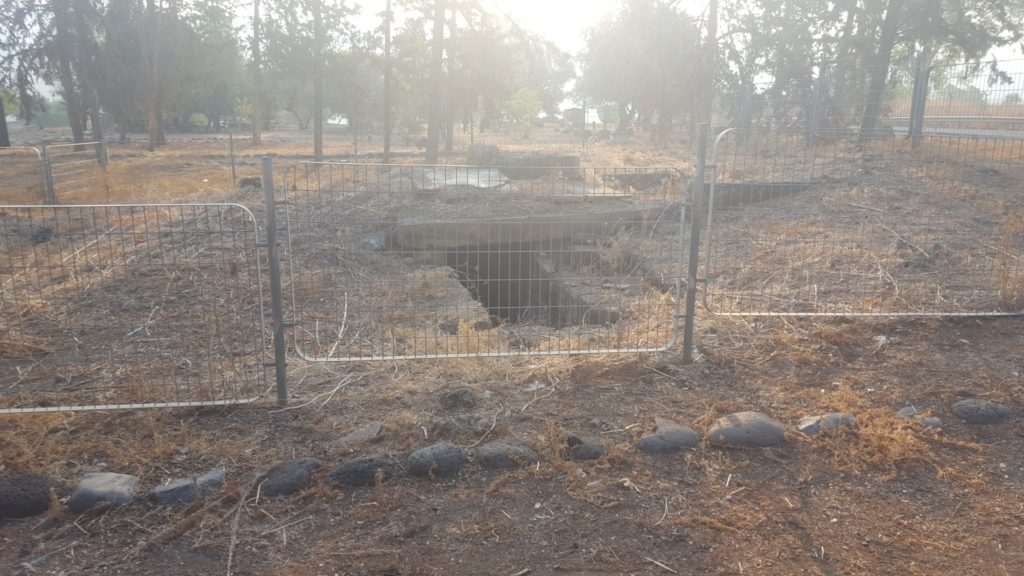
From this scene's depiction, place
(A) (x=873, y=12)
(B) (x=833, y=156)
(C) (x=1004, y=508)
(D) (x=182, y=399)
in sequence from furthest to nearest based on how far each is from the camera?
(A) (x=873, y=12)
(B) (x=833, y=156)
(D) (x=182, y=399)
(C) (x=1004, y=508)

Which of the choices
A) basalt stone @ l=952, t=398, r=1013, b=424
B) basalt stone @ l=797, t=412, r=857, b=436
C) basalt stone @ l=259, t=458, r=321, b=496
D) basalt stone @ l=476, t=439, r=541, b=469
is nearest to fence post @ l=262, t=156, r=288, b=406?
basalt stone @ l=259, t=458, r=321, b=496

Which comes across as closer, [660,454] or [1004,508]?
[1004,508]

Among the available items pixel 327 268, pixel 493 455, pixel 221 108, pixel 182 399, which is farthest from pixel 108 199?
pixel 221 108

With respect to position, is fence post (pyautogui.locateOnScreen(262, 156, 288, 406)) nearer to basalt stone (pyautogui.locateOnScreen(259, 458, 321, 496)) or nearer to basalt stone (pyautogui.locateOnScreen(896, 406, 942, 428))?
basalt stone (pyautogui.locateOnScreen(259, 458, 321, 496))

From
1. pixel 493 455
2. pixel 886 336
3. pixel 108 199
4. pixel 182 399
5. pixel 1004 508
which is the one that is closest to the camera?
pixel 1004 508

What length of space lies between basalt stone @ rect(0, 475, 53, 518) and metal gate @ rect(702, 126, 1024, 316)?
4751mm

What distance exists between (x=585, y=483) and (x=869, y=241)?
715 cm

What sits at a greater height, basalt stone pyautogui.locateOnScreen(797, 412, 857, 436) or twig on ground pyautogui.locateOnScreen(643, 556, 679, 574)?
basalt stone pyautogui.locateOnScreen(797, 412, 857, 436)

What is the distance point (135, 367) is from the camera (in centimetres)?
563

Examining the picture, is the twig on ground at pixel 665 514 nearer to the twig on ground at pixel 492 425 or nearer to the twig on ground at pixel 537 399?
the twig on ground at pixel 492 425

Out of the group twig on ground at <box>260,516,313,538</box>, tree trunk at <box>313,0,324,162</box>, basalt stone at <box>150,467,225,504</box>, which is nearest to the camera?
twig on ground at <box>260,516,313,538</box>

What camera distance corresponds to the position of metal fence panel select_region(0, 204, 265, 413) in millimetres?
5059

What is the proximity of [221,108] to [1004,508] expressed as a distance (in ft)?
223

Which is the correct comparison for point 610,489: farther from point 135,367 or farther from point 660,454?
point 135,367
